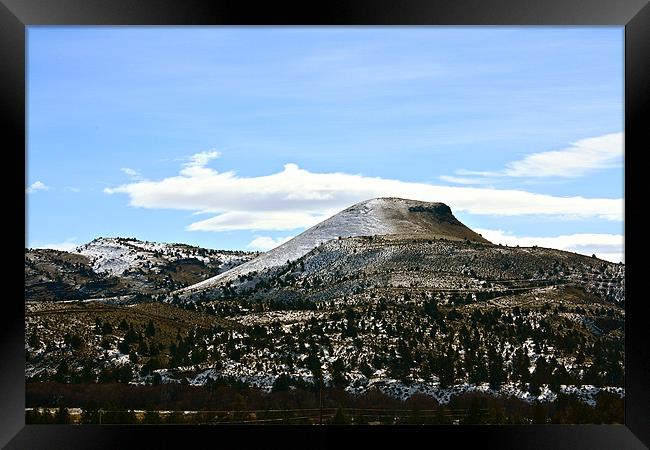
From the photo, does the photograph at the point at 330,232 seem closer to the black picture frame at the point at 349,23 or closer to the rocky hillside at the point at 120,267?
the rocky hillside at the point at 120,267

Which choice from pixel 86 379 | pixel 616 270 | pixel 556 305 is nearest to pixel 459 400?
pixel 556 305

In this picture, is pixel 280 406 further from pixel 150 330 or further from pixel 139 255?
pixel 139 255

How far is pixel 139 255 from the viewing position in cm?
4609

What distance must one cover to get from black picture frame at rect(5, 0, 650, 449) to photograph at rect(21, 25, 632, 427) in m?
19.9

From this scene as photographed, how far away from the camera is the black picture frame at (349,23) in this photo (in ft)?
11.3

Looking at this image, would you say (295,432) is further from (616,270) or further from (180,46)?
(616,270)

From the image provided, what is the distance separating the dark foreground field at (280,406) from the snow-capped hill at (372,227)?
13.3 metres

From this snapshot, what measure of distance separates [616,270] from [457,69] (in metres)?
13.5

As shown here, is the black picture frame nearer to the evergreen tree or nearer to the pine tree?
the evergreen tree

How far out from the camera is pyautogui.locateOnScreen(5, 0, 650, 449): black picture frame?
11.3 feet

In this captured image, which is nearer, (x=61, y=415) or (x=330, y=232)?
(x=61, y=415)

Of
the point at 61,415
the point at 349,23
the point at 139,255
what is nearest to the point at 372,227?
the point at 139,255

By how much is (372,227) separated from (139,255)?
14360 millimetres

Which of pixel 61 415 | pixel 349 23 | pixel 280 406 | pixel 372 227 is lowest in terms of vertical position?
pixel 280 406
